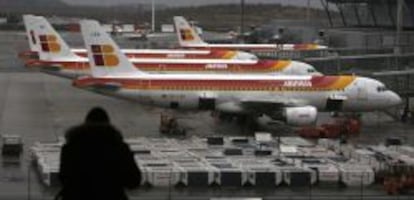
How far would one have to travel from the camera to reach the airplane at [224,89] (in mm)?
53594

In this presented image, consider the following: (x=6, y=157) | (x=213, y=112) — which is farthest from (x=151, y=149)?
(x=213, y=112)

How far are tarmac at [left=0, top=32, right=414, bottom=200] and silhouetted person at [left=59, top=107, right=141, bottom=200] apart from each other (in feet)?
63.9

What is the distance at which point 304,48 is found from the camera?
11069 centimetres

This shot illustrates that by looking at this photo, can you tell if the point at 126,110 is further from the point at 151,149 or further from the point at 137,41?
the point at 137,41

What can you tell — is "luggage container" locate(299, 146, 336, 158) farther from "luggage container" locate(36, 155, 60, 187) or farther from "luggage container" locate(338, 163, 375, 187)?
"luggage container" locate(36, 155, 60, 187)

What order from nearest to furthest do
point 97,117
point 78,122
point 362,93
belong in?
point 97,117
point 362,93
point 78,122

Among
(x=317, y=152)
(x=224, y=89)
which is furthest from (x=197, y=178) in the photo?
(x=224, y=89)

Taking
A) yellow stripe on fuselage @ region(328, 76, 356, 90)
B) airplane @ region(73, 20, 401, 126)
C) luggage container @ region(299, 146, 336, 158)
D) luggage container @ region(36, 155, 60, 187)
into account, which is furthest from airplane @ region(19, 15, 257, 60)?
luggage container @ region(36, 155, 60, 187)

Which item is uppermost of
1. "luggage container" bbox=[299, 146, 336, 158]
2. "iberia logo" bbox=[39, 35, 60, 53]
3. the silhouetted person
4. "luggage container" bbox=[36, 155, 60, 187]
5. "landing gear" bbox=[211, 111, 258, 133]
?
the silhouetted person

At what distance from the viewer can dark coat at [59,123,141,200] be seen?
1143cm

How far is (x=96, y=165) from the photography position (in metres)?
11.5

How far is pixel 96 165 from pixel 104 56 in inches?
1734

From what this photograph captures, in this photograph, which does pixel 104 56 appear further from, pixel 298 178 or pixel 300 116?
pixel 298 178

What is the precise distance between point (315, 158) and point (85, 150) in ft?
95.8
